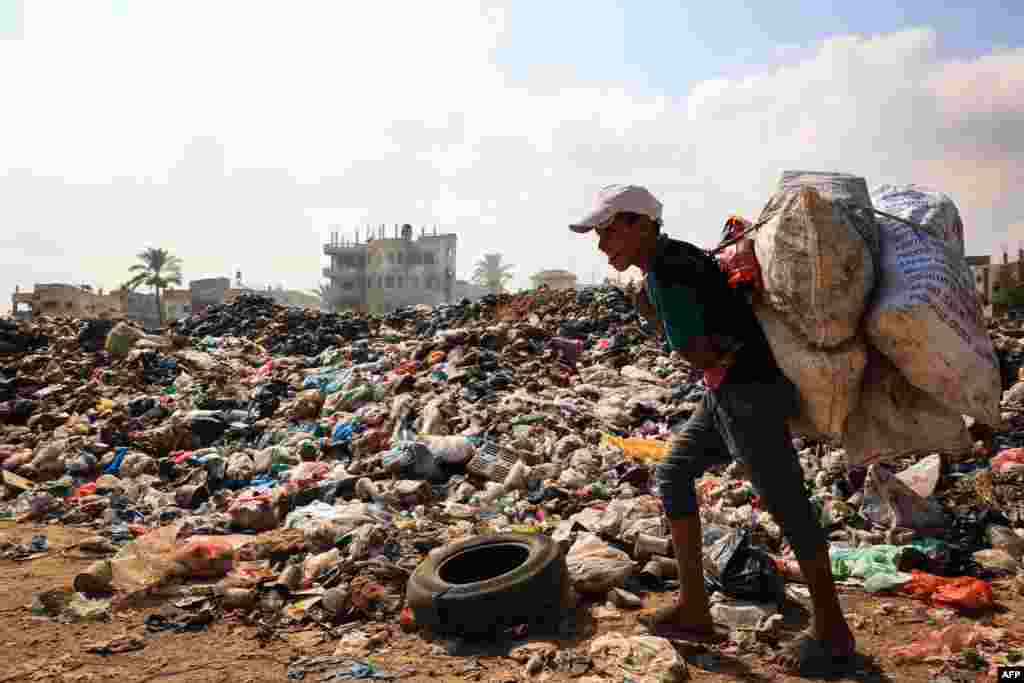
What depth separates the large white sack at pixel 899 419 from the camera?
2.12 m

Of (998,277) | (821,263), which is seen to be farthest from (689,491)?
(998,277)

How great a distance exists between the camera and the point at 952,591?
2.85 m

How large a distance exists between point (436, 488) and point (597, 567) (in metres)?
2.19

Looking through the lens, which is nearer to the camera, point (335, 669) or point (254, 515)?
point (335, 669)

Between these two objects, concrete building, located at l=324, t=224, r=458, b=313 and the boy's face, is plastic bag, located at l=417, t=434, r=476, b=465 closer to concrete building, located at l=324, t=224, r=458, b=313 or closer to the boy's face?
the boy's face

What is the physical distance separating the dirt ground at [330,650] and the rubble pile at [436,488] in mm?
91

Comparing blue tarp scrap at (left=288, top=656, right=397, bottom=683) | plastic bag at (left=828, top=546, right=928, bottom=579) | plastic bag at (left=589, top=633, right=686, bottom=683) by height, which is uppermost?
plastic bag at (left=828, top=546, right=928, bottom=579)

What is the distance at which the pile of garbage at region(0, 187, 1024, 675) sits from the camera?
3.14 meters

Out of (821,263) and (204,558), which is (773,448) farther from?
(204,558)

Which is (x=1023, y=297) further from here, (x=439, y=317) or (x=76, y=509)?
(x=76, y=509)

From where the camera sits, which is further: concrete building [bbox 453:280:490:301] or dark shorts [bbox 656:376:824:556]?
concrete building [bbox 453:280:490:301]

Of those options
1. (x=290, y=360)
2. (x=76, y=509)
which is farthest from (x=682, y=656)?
(x=290, y=360)

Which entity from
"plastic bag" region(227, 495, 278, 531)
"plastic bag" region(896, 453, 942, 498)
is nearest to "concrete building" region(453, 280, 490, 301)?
"plastic bag" region(227, 495, 278, 531)

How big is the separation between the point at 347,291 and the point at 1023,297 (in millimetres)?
39517
